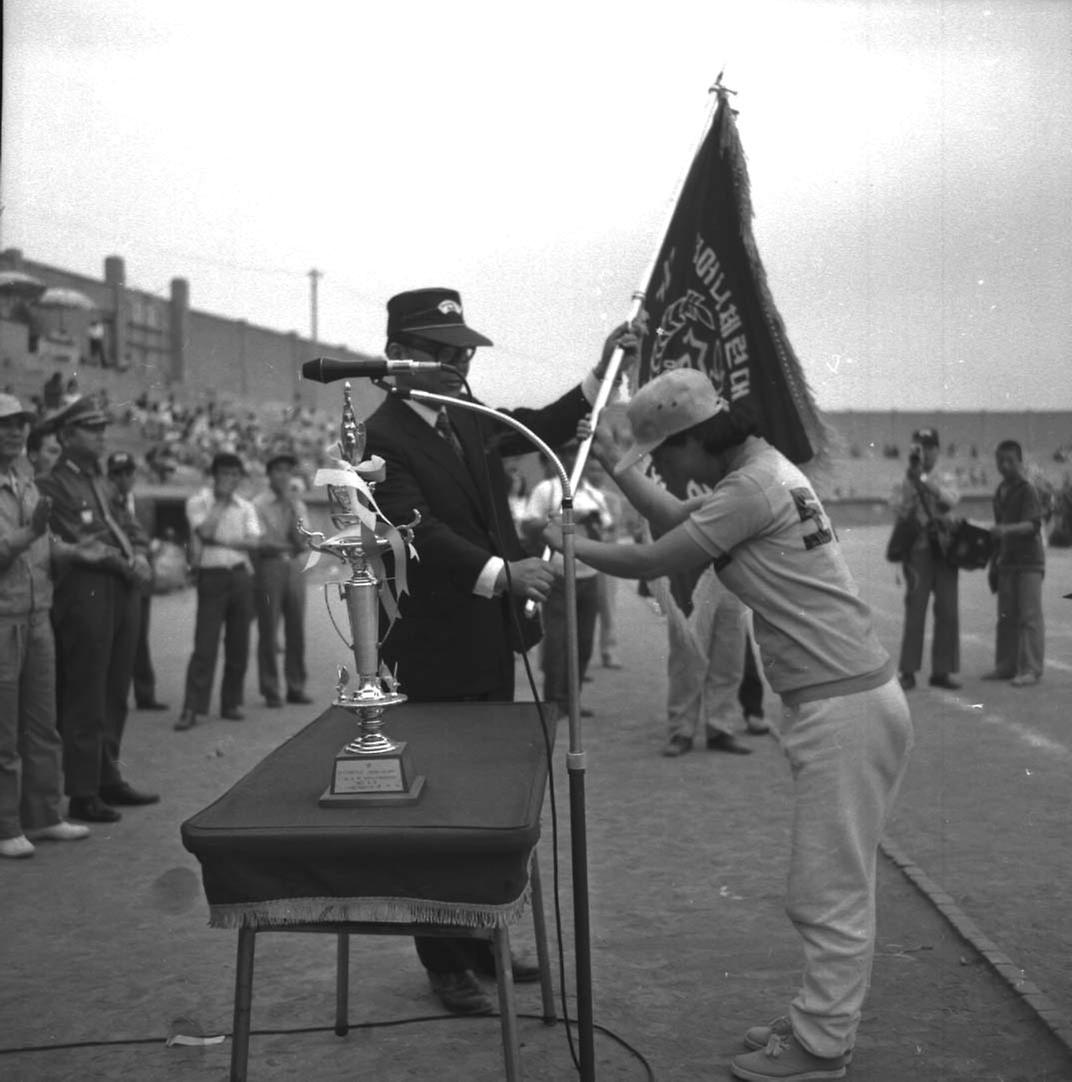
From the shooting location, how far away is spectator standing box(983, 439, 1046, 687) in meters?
6.34

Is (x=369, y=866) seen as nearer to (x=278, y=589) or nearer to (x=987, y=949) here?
(x=987, y=949)

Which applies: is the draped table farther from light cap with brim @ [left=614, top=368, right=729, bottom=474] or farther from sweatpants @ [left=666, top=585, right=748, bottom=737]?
sweatpants @ [left=666, top=585, right=748, bottom=737]

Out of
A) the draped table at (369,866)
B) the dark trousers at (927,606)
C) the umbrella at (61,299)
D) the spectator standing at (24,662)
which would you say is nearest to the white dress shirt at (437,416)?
the draped table at (369,866)

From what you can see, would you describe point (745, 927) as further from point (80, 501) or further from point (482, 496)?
point (80, 501)

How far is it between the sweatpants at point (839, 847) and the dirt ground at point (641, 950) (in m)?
0.27

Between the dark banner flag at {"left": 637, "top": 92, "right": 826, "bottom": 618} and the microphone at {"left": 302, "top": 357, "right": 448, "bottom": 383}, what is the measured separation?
6.24ft

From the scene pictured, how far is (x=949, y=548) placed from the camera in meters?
9.46

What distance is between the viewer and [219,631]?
8445 mm

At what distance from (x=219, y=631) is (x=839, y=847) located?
6.17 m

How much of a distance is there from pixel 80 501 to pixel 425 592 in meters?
2.92

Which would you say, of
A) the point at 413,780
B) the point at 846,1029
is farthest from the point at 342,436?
the point at 846,1029

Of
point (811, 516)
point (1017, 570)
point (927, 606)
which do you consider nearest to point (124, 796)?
point (811, 516)

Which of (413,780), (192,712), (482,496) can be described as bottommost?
(192,712)

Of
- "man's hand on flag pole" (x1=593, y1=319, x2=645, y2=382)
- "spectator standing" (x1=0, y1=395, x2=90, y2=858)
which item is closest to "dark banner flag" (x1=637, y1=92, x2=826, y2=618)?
"man's hand on flag pole" (x1=593, y1=319, x2=645, y2=382)
